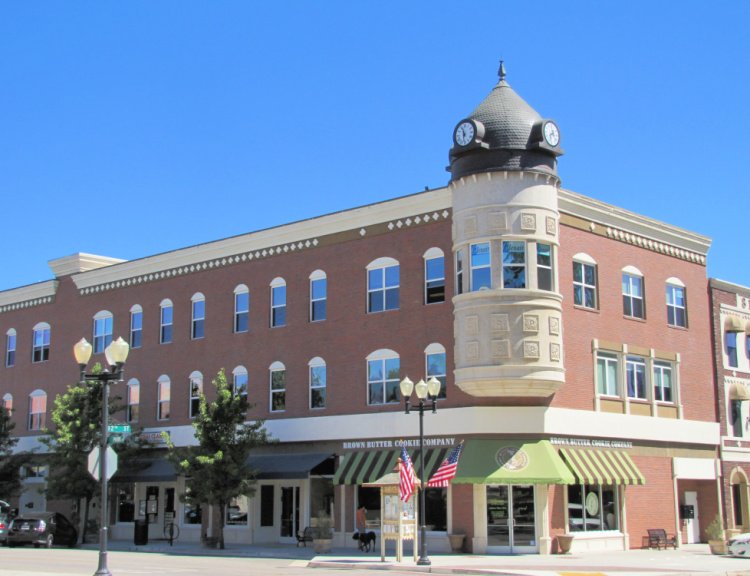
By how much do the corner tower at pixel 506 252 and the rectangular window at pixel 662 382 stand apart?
7.32m

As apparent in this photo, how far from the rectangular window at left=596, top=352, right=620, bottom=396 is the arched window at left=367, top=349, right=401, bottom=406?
287 inches

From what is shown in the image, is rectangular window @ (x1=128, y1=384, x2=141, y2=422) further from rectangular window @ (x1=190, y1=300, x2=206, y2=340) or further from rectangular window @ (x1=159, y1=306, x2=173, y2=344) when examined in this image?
rectangular window @ (x1=190, y1=300, x2=206, y2=340)

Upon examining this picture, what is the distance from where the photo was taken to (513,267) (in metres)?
33.9

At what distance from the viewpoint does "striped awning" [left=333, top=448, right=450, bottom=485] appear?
114 ft

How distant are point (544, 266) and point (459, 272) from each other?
113 inches

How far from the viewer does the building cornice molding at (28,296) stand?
174ft

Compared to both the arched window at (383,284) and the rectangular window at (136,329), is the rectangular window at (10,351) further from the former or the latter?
the arched window at (383,284)

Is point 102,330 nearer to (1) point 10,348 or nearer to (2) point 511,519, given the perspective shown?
(1) point 10,348

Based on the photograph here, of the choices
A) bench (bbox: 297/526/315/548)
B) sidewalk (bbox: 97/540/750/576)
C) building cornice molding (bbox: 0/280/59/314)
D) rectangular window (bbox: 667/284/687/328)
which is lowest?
sidewalk (bbox: 97/540/750/576)

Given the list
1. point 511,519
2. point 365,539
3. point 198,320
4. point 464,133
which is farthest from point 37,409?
point 464,133

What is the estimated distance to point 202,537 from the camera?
4016 cm

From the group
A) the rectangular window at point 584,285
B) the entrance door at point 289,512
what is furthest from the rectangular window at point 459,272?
the entrance door at point 289,512

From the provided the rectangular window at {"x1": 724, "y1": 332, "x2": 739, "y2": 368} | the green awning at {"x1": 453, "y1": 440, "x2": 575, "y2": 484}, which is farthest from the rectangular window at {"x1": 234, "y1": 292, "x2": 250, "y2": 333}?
the rectangular window at {"x1": 724, "y1": 332, "x2": 739, "y2": 368}

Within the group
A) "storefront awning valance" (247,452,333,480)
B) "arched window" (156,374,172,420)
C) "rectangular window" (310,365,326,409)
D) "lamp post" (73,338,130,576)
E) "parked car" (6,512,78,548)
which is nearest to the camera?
"lamp post" (73,338,130,576)
